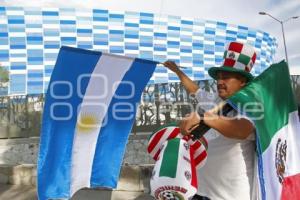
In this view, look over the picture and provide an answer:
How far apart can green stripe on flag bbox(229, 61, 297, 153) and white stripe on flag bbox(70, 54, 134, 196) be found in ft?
3.16

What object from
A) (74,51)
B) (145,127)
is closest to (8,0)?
(145,127)

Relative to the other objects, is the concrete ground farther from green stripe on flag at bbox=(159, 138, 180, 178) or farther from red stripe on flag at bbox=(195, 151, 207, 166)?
green stripe on flag at bbox=(159, 138, 180, 178)

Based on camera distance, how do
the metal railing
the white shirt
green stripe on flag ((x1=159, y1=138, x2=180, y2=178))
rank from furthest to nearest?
the metal railing → the white shirt → green stripe on flag ((x1=159, y1=138, x2=180, y2=178))

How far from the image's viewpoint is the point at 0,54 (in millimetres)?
28609

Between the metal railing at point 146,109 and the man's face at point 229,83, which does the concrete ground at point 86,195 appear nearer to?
the metal railing at point 146,109

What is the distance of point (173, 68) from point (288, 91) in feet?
2.37

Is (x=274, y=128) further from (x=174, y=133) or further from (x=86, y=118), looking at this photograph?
(x=86, y=118)

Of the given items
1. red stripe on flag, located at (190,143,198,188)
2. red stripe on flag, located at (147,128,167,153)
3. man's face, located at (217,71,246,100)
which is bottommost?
red stripe on flag, located at (190,143,198,188)

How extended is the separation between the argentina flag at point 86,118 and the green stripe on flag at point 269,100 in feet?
2.88

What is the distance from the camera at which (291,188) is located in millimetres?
2332

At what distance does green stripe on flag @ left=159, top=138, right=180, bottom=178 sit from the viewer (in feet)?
5.71

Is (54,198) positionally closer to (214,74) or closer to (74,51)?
(74,51)

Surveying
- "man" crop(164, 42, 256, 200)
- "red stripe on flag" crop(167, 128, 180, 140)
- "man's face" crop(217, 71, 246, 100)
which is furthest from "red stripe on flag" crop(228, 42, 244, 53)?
"red stripe on flag" crop(167, 128, 180, 140)

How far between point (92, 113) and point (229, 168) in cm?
103
